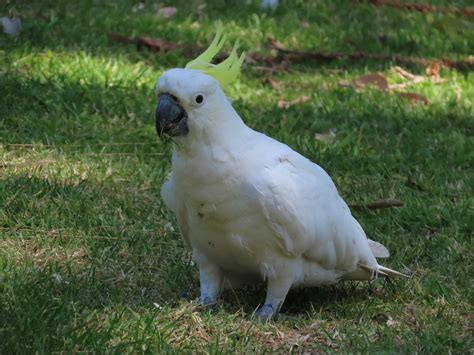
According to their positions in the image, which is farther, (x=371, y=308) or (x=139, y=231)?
(x=139, y=231)

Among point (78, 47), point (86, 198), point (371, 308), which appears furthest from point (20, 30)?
point (371, 308)

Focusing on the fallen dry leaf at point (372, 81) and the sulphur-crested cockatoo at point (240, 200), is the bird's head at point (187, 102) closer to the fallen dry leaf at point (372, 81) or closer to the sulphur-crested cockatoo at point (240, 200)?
the sulphur-crested cockatoo at point (240, 200)

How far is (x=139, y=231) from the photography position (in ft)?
13.1

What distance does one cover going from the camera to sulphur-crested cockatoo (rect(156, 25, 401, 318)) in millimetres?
3107

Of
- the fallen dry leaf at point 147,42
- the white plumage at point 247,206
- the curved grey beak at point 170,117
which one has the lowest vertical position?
the fallen dry leaf at point 147,42

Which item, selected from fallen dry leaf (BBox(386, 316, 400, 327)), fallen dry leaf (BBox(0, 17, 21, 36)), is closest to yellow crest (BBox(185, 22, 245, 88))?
fallen dry leaf (BBox(386, 316, 400, 327))

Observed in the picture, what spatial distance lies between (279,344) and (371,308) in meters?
0.51

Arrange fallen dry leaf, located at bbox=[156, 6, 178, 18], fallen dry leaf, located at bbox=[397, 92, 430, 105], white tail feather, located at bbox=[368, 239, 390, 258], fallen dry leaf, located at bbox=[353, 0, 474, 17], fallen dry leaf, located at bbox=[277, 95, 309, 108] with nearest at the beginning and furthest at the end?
white tail feather, located at bbox=[368, 239, 390, 258] < fallen dry leaf, located at bbox=[277, 95, 309, 108] < fallen dry leaf, located at bbox=[397, 92, 430, 105] < fallen dry leaf, located at bbox=[156, 6, 178, 18] < fallen dry leaf, located at bbox=[353, 0, 474, 17]

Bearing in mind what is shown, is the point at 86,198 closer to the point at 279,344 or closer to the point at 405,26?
the point at 279,344

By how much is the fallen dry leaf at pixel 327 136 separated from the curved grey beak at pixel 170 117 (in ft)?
7.37

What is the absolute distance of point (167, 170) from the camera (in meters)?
4.69

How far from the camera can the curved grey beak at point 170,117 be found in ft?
9.98

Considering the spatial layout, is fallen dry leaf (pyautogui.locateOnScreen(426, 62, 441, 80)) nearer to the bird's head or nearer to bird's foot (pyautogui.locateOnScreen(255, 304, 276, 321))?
bird's foot (pyautogui.locateOnScreen(255, 304, 276, 321))

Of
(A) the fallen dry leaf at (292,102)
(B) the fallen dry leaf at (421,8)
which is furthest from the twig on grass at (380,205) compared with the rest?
(B) the fallen dry leaf at (421,8)
